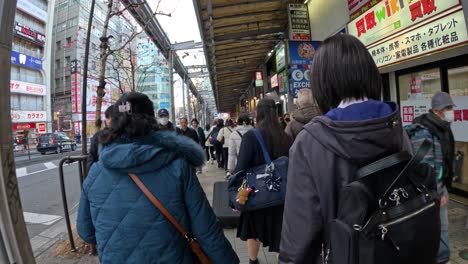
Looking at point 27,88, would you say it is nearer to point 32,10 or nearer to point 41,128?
point 41,128

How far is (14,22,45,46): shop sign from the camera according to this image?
3683 centimetres

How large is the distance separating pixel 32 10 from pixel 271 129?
1828 inches

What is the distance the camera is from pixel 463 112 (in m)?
5.28

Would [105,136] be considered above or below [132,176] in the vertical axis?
above

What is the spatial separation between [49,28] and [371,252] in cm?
5052

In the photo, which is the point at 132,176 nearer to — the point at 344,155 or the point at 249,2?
the point at 344,155

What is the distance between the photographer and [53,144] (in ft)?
92.2

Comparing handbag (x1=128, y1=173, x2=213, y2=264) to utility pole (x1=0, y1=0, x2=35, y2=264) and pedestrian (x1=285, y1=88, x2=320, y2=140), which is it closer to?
utility pole (x1=0, y1=0, x2=35, y2=264)

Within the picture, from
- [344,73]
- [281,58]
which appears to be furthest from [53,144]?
[344,73]

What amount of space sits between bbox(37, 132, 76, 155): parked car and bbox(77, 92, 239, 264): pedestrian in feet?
98.3

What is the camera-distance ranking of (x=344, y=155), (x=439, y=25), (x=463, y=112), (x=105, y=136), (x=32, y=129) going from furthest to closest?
(x=32, y=129) < (x=463, y=112) < (x=439, y=25) < (x=105, y=136) < (x=344, y=155)

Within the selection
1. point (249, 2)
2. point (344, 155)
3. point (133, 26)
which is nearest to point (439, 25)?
point (344, 155)

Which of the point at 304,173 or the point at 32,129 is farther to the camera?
the point at 32,129

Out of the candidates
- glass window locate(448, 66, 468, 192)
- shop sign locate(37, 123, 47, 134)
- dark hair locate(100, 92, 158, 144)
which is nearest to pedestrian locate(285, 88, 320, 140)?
dark hair locate(100, 92, 158, 144)
